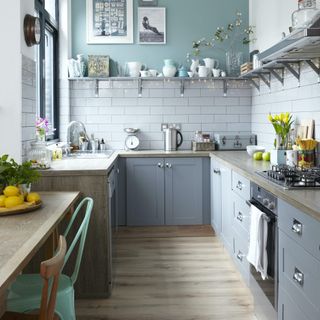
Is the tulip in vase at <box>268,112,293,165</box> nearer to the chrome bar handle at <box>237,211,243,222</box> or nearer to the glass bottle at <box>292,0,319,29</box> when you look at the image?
the chrome bar handle at <box>237,211,243,222</box>

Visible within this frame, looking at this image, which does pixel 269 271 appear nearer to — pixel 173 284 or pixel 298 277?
pixel 298 277

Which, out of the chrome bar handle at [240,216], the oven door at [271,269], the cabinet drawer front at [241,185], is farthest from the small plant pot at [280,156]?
the oven door at [271,269]

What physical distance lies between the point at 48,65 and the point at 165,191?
1801 mm

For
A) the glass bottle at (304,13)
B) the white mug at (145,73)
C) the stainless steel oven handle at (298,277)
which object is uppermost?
the glass bottle at (304,13)

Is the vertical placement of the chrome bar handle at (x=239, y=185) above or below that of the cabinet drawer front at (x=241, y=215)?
above

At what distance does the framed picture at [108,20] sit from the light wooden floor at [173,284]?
2292 millimetres

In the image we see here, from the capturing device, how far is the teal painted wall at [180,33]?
5594 mm

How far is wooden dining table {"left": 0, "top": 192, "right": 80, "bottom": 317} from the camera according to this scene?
138 centimetres

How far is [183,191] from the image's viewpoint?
521 centimetres

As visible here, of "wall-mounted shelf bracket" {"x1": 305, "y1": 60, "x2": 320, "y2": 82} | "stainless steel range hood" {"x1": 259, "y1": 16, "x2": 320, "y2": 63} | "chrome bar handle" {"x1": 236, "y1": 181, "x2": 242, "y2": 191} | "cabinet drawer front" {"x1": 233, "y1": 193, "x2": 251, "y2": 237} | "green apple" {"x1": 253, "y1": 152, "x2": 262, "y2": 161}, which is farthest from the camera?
"green apple" {"x1": 253, "y1": 152, "x2": 262, "y2": 161}

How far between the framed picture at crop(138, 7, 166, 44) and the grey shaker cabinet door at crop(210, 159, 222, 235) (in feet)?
5.28

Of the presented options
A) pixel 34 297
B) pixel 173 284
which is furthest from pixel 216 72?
pixel 34 297

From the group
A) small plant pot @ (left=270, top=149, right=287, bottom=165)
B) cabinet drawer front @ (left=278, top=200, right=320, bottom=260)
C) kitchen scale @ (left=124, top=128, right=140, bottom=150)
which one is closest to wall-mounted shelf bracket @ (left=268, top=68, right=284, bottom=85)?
small plant pot @ (left=270, top=149, right=287, bottom=165)

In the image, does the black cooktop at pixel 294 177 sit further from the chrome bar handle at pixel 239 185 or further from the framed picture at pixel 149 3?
the framed picture at pixel 149 3
